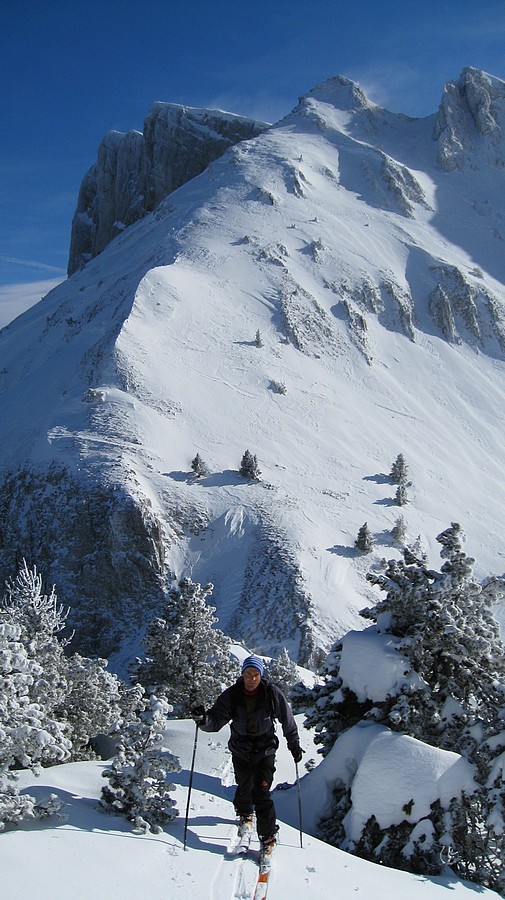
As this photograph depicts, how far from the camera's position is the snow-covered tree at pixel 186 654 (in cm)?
1947

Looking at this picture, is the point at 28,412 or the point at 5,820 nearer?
the point at 5,820

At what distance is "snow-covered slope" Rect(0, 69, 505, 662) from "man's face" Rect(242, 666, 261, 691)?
2764 cm

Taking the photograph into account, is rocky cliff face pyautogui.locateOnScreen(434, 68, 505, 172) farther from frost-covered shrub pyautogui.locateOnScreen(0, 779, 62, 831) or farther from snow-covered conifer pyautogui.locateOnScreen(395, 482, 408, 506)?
frost-covered shrub pyautogui.locateOnScreen(0, 779, 62, 831)

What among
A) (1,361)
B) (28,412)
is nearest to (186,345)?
(28,412)

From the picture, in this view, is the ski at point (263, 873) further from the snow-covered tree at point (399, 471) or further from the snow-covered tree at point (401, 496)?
the snow-covered tree at point (399, 471)

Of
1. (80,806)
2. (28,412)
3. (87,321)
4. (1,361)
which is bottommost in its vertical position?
(80,806)

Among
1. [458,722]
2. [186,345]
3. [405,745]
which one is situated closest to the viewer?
[405,745]

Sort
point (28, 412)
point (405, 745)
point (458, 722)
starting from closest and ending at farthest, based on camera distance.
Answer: point (405, 745)
point (458, 722)
point (28, 412)

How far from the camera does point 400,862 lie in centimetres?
908

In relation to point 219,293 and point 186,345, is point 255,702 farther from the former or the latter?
point 219,293

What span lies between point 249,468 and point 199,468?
3456 millimetres

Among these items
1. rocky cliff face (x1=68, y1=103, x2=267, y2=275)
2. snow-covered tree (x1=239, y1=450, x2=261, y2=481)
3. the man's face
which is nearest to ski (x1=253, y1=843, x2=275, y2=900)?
the man's face

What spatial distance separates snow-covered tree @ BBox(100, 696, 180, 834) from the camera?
7.92 m

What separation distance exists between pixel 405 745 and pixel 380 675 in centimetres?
174
